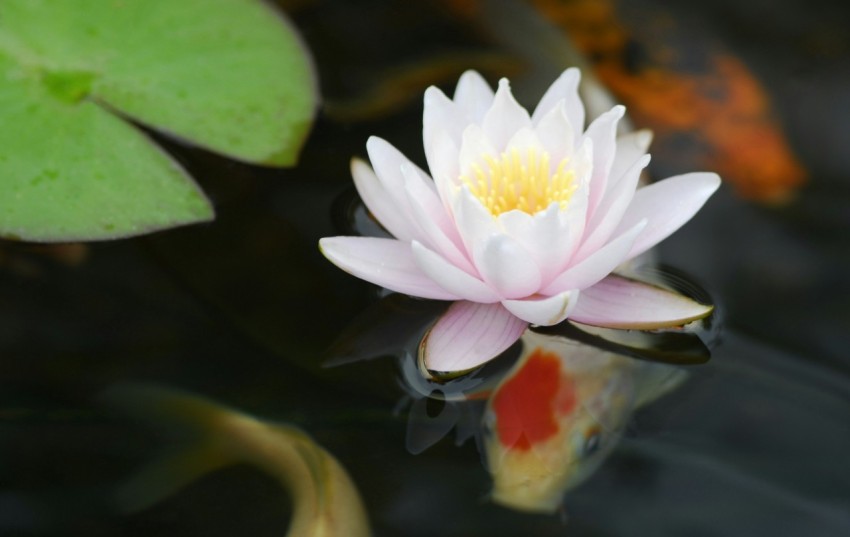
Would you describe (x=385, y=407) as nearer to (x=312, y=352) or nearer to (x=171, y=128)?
(x=312, y=352)

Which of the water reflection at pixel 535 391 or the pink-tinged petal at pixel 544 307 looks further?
the water reflection at pixel 535 391

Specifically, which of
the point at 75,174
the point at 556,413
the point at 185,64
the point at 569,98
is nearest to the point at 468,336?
the point at 556,413

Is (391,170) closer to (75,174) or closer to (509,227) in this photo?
(509,227)

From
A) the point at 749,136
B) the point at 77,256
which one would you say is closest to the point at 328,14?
the point at 77,256

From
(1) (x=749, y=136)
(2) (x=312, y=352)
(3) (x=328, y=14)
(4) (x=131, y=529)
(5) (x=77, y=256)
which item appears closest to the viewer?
(4) (x=131, y=529)

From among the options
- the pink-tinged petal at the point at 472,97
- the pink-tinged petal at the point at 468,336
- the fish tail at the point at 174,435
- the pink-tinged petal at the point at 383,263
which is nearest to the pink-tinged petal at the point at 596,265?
the pink-tinged petal at the point at 468,336

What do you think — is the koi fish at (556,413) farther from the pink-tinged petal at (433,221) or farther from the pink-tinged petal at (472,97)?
the pink-tinged petal at (472,97)
